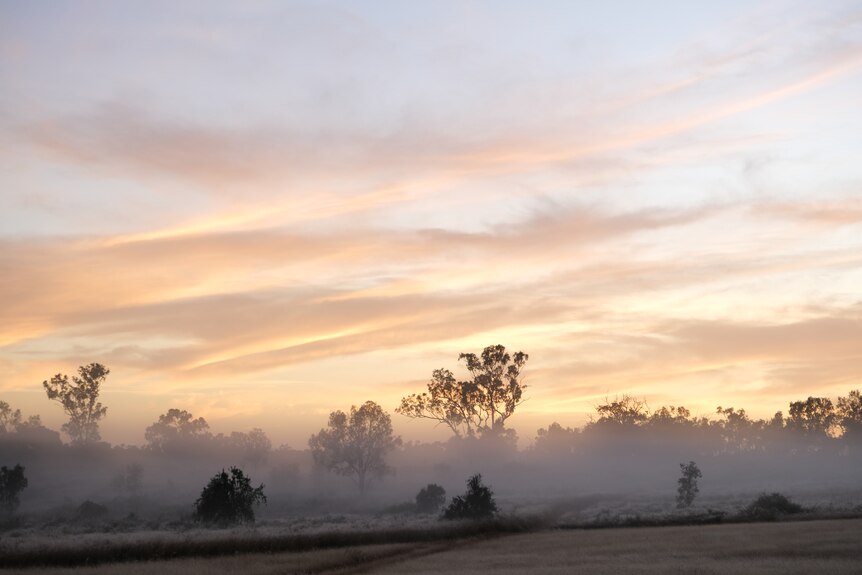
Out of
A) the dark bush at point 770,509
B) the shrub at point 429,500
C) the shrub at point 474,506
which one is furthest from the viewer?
the shrub at point 429,500

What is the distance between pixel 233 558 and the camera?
41688 mm

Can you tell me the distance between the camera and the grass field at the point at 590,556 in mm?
36375

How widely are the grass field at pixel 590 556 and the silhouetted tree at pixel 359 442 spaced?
3795 inches

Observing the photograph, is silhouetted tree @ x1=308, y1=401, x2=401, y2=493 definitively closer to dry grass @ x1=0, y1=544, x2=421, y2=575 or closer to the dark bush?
the dark bush

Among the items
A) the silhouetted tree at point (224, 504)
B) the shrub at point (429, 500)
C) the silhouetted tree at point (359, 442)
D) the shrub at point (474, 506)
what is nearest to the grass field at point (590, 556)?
the shrub at point (474, 506)

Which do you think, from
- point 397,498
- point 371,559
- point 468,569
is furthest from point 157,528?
point 397,498

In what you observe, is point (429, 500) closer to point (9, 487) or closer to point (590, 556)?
point (9, 487)

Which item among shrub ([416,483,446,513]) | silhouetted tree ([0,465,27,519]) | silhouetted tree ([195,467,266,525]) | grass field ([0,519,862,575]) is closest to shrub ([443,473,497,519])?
grass field ([0,519,862,575])

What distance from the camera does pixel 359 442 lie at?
490ft

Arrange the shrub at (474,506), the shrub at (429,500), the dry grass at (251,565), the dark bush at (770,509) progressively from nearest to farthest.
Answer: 1. the dry grass at (251,565)
2. the dark bush at (770,509)
3. the shrub at (474,506)
4. the shrub at (429,500)

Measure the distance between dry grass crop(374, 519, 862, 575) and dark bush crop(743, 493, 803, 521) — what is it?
23.3 feet

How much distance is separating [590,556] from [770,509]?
29525mm

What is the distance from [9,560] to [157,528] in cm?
2629

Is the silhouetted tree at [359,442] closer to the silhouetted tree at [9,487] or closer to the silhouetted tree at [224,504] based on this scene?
the silhouetted tree at [9,487]
